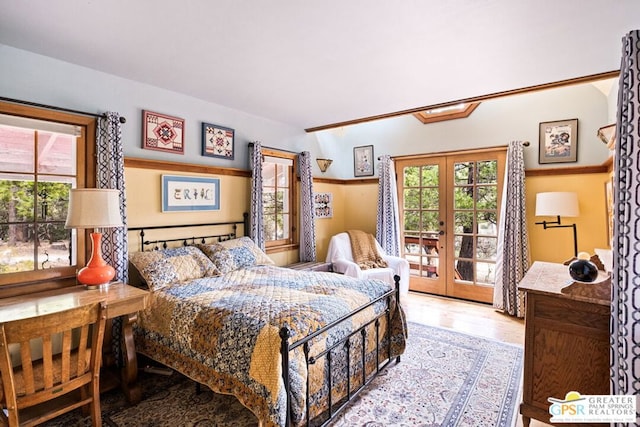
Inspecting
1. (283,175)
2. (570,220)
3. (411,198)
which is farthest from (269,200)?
(570,220)

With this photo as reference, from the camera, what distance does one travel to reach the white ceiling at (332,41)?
1.77m

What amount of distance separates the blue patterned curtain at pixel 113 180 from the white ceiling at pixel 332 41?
0.50 m

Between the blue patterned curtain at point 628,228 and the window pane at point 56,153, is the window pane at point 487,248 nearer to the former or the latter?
the blue patterned curtain at point 628,228

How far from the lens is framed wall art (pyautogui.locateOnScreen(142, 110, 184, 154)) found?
292cm

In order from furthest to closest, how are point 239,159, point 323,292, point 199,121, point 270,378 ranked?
point 239,159 → point 199,121 → point 323,292 → point 270,378

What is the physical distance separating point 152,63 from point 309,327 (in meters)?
2.28

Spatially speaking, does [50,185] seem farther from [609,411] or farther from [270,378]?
[609,411]

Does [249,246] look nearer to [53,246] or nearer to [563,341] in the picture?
[53,246]

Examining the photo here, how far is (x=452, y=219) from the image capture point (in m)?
4.48

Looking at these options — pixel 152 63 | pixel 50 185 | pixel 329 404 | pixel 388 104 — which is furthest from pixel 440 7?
pixel 50 185

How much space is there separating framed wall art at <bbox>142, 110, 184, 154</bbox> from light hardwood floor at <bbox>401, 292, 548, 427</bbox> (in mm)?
3178

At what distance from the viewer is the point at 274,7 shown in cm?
175

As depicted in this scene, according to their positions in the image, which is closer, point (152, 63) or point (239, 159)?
point (152, 63)

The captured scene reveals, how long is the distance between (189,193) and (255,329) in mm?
1962
